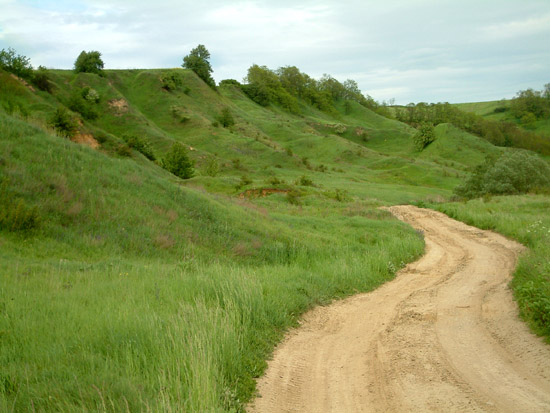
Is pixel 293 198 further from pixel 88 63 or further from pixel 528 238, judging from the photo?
pixel 88 63

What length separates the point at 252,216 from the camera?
18.3m

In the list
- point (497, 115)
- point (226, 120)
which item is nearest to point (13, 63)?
point (226, 120)

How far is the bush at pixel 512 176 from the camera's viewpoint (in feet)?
115

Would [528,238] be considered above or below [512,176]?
below

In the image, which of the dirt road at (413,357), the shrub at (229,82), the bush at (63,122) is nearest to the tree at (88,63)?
the bush at (63,122)

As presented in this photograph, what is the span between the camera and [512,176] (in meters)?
35.1

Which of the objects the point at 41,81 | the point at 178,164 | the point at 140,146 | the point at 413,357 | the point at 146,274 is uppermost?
the point at 41,81

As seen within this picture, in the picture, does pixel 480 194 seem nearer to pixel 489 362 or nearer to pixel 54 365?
pixel 489 362

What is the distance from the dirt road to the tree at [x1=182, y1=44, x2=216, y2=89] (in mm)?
96958

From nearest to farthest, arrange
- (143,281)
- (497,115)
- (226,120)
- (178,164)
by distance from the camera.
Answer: (143,281)
(178,164)
(226,120)
(497,115)

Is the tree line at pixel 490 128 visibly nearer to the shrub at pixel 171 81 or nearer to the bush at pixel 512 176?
the shrub at pixel 171 81

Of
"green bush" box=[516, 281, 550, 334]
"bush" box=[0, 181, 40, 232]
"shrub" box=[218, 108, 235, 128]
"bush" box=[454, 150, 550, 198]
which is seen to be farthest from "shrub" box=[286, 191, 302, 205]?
"shrub" box=[218, 108, 235, 128]

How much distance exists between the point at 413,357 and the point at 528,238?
11.6 meters

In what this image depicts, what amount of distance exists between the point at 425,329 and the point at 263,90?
120 metres
